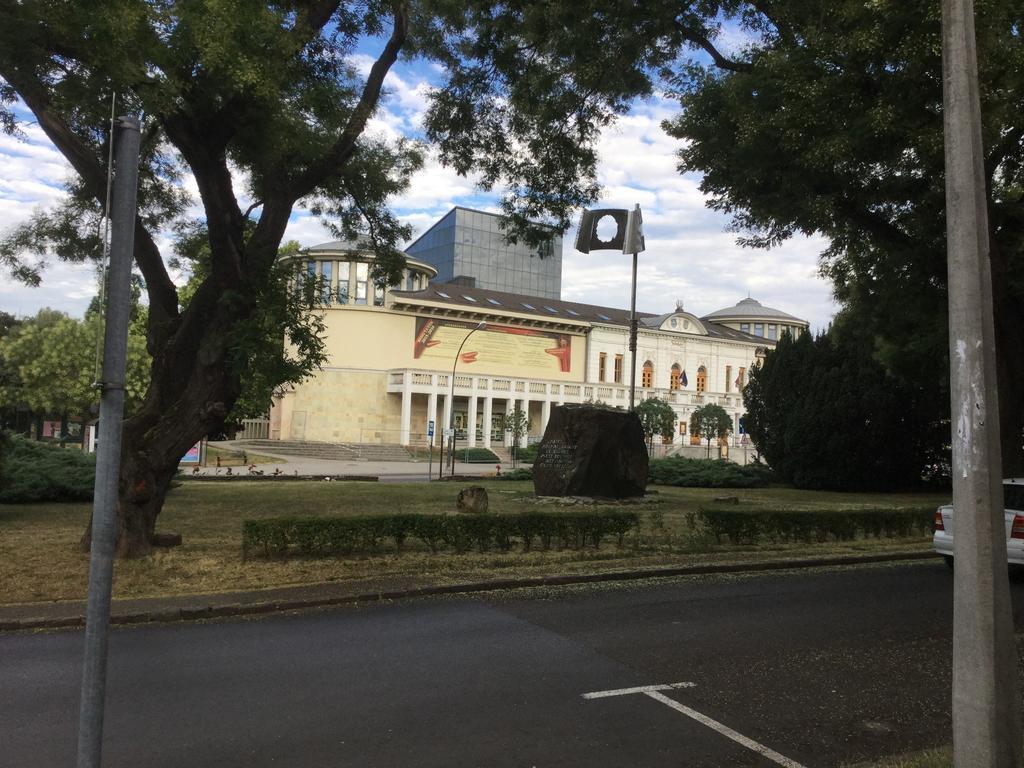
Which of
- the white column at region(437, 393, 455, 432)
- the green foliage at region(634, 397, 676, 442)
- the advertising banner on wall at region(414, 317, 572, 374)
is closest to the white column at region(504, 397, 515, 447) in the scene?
the advertising banner on wall at region(414, 317, 572, 374)

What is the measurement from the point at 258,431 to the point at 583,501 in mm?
54327

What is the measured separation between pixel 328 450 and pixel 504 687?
54128 millimetres

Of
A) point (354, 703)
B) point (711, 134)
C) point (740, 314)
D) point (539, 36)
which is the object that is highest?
point (740, 314)

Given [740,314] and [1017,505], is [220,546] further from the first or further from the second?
[740,314]

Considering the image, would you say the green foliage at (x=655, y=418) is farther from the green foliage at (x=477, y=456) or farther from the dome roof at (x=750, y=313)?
the dome roof at (x=750, y=313)

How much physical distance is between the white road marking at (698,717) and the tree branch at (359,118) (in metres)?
9.48

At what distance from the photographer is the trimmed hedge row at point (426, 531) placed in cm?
1113

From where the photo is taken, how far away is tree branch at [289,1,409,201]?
12.4 m

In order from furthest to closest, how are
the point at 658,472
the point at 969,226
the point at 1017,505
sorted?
the point at 658,472
the point at 1017,505
the point at 969,226

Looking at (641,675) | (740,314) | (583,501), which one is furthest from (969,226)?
(740,314)

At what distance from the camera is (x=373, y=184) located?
15.3 meters

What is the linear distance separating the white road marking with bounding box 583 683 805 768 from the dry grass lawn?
14.3 feet

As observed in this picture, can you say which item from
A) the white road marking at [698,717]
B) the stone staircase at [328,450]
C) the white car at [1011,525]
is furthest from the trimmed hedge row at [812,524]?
the stone staircase at [328,450]

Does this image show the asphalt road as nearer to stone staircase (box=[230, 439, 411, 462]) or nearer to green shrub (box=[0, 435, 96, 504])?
green shrub (box=[0, 435, 96, 504])
